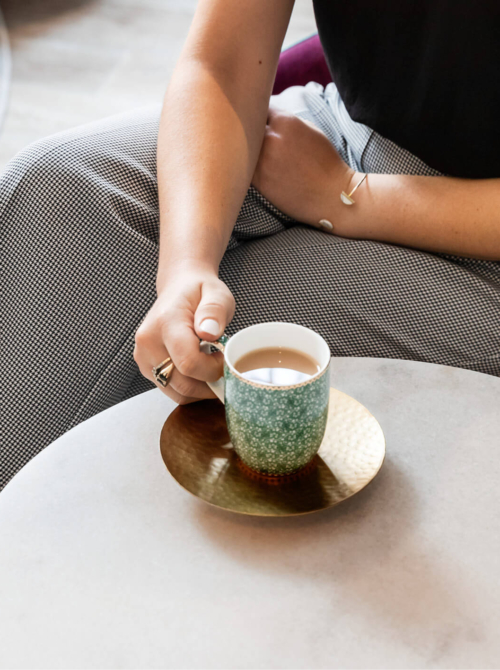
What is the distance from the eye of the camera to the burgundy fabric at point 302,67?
139 centimetres

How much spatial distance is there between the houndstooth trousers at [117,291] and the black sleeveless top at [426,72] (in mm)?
150

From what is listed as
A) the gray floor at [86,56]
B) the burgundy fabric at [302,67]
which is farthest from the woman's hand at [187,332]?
the gray floor at [86,56]

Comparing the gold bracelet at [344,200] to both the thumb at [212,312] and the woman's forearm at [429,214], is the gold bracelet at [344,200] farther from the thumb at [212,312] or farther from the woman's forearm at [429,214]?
Result: the thumb at [212,312]

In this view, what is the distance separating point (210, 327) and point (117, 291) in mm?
283

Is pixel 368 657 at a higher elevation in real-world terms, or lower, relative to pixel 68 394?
higher

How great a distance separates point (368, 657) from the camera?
455 millimetres

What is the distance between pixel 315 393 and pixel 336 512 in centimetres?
11

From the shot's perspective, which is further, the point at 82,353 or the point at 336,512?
the point at 82,353

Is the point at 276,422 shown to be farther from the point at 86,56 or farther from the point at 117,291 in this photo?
the point at 86,56

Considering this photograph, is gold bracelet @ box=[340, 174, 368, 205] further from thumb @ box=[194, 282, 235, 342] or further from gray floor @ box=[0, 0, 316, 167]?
gray floor @ box=[0, 0, 316, 167]

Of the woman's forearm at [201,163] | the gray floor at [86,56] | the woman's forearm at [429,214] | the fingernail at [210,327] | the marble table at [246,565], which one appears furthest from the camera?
the gray floor at [86,56]

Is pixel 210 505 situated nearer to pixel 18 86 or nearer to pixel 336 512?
pixel 336 512

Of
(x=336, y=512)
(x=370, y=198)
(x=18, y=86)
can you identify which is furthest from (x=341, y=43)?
(x=18, y=86)

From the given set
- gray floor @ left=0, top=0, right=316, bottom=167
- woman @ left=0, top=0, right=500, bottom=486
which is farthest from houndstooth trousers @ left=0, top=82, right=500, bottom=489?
gray floor @ left=0, top=0, right=316, bottom=167
